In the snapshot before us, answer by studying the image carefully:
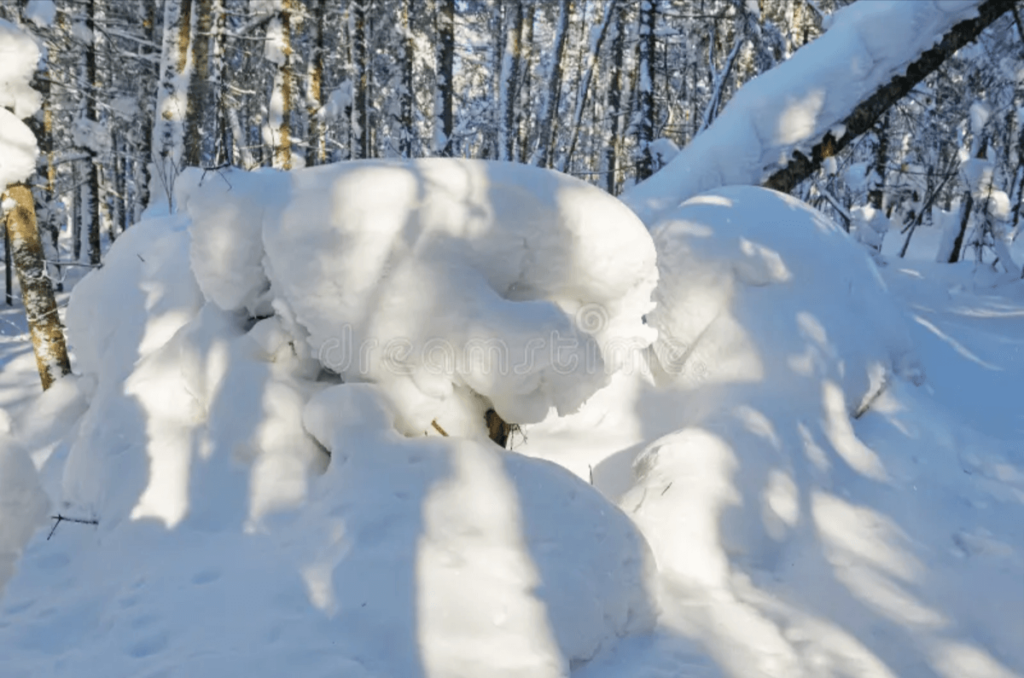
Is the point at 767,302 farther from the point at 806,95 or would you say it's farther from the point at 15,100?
the point at 15,100

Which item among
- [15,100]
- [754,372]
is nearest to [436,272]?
[754,372]

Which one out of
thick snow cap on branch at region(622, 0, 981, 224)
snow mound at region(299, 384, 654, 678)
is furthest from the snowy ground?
thick snow cap on branch at region(622, 0, 981, 224)

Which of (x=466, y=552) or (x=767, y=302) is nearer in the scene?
(x=466, y=552)

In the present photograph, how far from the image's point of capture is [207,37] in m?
8.08

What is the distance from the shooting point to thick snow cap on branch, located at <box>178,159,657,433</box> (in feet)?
11.9

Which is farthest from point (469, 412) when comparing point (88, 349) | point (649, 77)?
point (649, 77)

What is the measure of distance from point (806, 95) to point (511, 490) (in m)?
5.91

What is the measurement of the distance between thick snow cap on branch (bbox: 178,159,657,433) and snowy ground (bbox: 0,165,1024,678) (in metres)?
0.02

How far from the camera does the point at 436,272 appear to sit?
144 inches

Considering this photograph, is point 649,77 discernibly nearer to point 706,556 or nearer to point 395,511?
point 706,556

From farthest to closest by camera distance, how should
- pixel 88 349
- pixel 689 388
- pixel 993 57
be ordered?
pixel 993 57 → pixel 88 349 → pixel 689 388

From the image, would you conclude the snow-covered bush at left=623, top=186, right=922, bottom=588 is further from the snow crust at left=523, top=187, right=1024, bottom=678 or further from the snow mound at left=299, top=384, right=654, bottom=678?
the snow mound at left=299, top=384, right=654, bottom=678

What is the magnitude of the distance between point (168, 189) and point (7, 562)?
6.31 metres

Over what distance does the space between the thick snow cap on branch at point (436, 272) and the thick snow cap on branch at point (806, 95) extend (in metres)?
3.29
